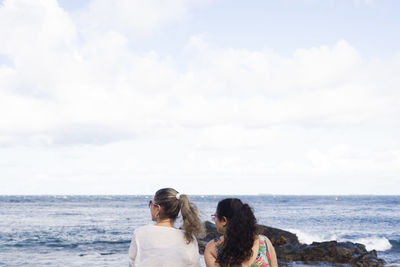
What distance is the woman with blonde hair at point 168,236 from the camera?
3930 millimetres

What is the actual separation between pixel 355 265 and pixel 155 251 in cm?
1185

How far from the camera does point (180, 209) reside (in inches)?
161

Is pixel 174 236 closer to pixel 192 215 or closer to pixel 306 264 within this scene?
pixel 192 215

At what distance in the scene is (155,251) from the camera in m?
3.92

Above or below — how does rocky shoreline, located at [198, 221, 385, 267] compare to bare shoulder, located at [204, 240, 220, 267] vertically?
below

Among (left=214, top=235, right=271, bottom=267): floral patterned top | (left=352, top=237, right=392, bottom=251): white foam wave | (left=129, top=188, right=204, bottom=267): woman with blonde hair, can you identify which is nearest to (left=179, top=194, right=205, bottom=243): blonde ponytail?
(left=129, top=188, right=204, bottom=267): woman with blonde hair

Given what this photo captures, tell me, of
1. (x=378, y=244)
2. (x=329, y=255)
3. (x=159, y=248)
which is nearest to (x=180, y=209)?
(x=159, y=248)

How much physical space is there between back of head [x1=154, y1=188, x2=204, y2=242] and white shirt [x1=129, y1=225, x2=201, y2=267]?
11 cm

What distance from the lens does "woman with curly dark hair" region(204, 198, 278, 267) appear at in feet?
12.9

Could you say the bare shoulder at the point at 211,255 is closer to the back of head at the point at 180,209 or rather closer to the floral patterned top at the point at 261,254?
the floral patterned top at the point at 261,254

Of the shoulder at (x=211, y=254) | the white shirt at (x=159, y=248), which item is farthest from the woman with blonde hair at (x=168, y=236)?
the shoulder at (x=211, y=254)

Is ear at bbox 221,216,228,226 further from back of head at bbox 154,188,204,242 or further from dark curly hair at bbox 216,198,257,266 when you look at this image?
back of head at bbox 154,188,204,242

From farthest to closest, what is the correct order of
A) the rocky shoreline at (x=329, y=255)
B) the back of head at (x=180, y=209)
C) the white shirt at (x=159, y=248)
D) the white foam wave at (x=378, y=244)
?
the white foam wave at (x=378, y=244), the rocky shoreline at (x=329, y=255), the back of head at (x=180, y=209), the white shirt at (x=159, y=248)

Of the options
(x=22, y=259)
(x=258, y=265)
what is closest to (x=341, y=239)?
(x=22, y=259)
